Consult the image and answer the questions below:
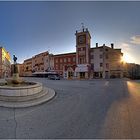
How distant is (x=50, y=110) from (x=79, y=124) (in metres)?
2.43

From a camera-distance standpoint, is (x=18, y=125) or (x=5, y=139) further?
(x=18, y=125)

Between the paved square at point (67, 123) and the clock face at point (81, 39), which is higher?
the clock face at point (81, 39)

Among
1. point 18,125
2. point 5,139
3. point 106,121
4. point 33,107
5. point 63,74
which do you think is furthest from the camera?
point 63,74

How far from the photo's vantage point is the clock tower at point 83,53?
133 ft

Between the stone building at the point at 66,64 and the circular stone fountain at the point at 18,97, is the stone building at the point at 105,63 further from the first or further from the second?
the circular stone fountain at the point at 18,97

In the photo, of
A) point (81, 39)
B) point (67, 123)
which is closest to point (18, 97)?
point (67, 123)

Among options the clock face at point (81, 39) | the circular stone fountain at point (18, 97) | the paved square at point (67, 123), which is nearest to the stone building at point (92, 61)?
the clock face at point (81, 39)

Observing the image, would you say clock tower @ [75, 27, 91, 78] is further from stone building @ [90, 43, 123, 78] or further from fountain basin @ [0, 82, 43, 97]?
fountain basin @ [0, 82, 43, 97]

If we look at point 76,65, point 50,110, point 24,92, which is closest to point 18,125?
point 50,110

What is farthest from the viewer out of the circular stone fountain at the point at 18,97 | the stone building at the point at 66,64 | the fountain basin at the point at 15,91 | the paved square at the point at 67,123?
the stone building at the point at 66,64

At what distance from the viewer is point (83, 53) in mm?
41438

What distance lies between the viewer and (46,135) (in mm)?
4742

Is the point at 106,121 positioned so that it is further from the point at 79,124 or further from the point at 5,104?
the point at 5,104

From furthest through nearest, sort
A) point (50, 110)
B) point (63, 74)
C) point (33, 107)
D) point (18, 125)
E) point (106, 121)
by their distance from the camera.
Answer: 1. point (63, 74)
2. point (33, 107)
3. point (50, 110)
4. point (106, 121)
5. point (18, 125)
